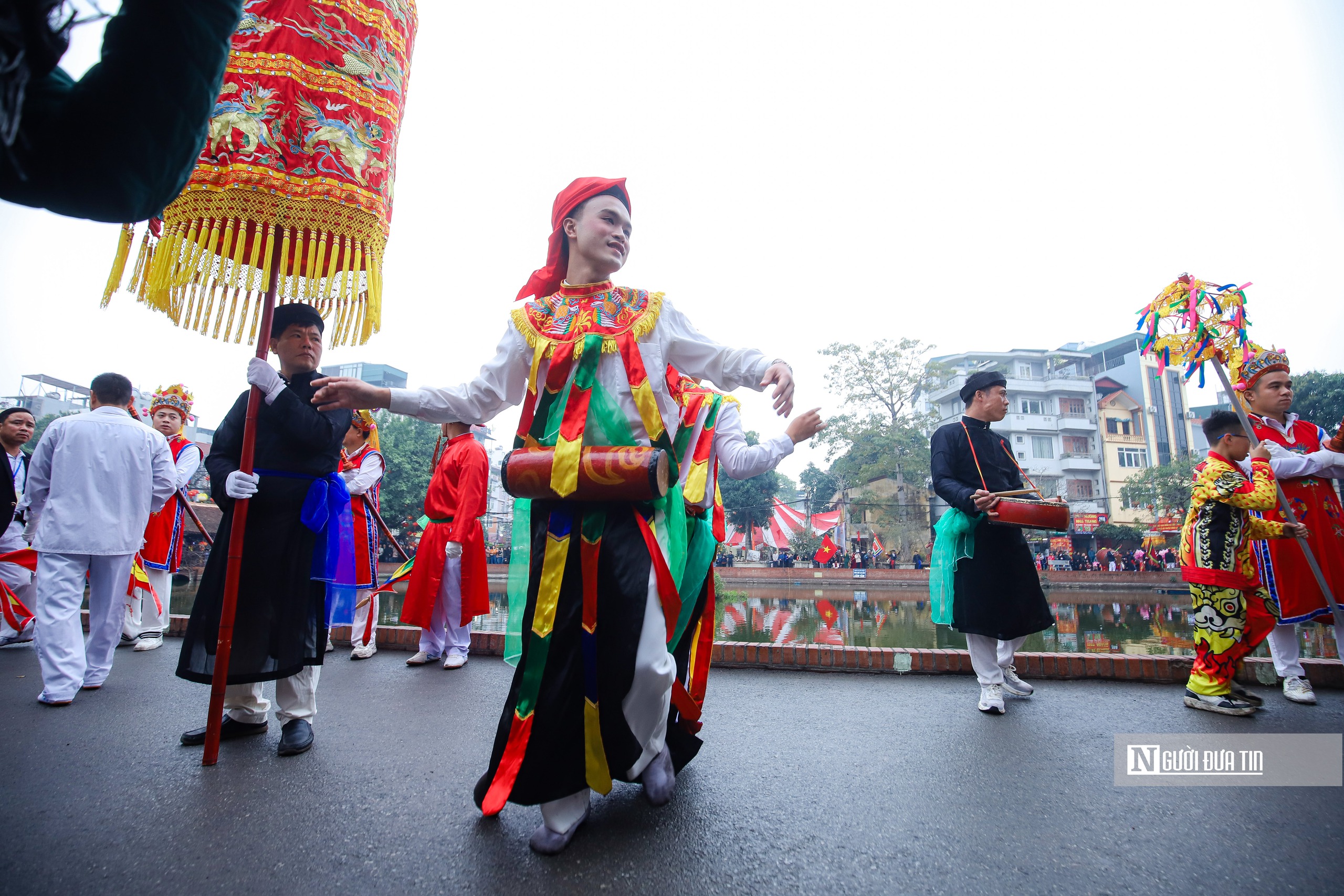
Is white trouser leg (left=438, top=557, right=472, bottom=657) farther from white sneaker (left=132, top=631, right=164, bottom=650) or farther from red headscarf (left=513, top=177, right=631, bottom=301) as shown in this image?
red headscarf (left=513, top=177, right=631, bottom=301)

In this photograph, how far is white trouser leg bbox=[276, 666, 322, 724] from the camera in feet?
9.36

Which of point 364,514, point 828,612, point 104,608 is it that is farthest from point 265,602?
point 828,612

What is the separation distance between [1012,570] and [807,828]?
2365 mm

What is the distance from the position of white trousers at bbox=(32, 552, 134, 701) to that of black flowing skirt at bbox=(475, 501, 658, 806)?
2966 millimetres

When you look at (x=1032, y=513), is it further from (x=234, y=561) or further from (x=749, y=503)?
(x=749, y=503)

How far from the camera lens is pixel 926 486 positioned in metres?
31.8

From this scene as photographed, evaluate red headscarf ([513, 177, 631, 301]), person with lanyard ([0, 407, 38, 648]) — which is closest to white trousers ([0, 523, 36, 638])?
person with lanyard ([0, 407, 38, 648])

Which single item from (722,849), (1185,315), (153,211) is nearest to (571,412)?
(153,211)

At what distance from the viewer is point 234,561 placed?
2641 mm

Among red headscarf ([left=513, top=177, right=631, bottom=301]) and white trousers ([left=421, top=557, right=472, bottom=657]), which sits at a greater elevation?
red headscarf ([left=513, top=177, right=631, bottom=301])

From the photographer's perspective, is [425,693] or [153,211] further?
[425,693]

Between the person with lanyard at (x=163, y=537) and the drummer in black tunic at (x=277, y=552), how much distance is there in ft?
9.83

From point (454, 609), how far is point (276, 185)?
3.10 metres

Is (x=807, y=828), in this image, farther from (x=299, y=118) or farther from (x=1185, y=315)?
(x=1185, y=315)
